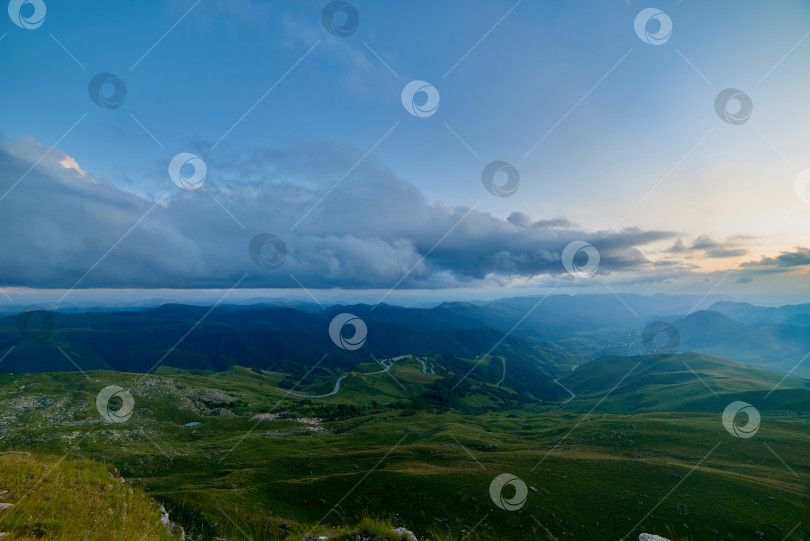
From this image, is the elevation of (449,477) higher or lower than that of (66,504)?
higher

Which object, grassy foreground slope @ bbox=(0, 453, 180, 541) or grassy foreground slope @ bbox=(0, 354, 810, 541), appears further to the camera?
grassy foreground slope @ bbox=(0, 354, 810, 541)

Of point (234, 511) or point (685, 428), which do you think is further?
point (685, 428)

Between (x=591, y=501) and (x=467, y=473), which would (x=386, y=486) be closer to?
(x=467, y=473)

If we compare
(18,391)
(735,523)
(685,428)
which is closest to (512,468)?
(735,523)

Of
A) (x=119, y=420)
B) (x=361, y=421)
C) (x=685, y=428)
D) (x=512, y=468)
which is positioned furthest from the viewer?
(x=361, y=421)

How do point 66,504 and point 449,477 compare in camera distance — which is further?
point 449,477

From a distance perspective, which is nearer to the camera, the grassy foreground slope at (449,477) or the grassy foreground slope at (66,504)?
the grassy foreground slope at (66,504)

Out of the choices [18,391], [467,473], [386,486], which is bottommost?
[18,391]

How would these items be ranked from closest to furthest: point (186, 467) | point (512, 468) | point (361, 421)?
point (512, 468), point (186, 467), point (361, 421)
